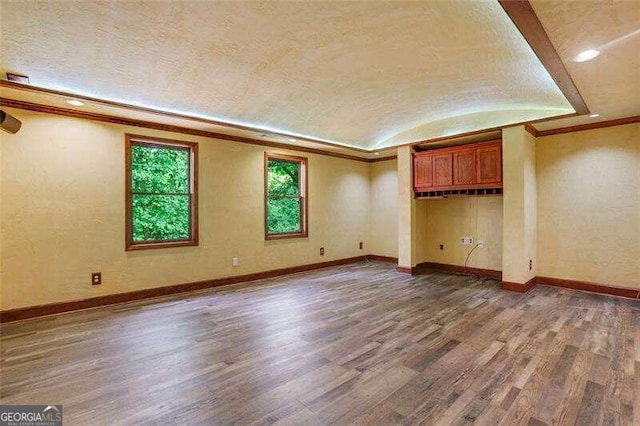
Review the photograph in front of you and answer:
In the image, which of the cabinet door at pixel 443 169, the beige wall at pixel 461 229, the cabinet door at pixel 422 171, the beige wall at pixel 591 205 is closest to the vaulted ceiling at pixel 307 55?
the beige wall at pixel 591 205

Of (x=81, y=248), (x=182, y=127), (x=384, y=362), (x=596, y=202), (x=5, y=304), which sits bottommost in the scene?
(x=384, y=362)

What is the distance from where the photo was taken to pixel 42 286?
11.6 feet

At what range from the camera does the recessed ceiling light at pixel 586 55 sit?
2.44m

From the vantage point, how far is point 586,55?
8.20 feet

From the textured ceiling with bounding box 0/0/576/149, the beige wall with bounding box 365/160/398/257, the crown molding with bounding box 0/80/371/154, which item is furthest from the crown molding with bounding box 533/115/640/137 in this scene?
the crown molding with bounding box 0/80/371/154

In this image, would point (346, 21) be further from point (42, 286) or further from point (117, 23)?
point (42, 286)

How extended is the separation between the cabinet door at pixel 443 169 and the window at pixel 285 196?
240 centimetres

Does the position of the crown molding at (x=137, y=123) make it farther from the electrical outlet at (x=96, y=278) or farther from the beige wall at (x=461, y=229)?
the beige wall at (x=461, y=229)

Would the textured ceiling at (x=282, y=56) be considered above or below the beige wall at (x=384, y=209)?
above

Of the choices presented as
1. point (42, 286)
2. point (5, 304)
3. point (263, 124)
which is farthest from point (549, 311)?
point (5, 304)

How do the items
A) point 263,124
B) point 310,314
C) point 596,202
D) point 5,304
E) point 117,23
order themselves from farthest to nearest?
point 263,124 < point 596,202 < point 310,314 < point 5,304 < point 117,23

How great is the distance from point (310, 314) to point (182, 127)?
10.5ft

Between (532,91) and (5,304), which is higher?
(532,91)

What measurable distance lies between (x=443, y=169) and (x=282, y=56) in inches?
137
